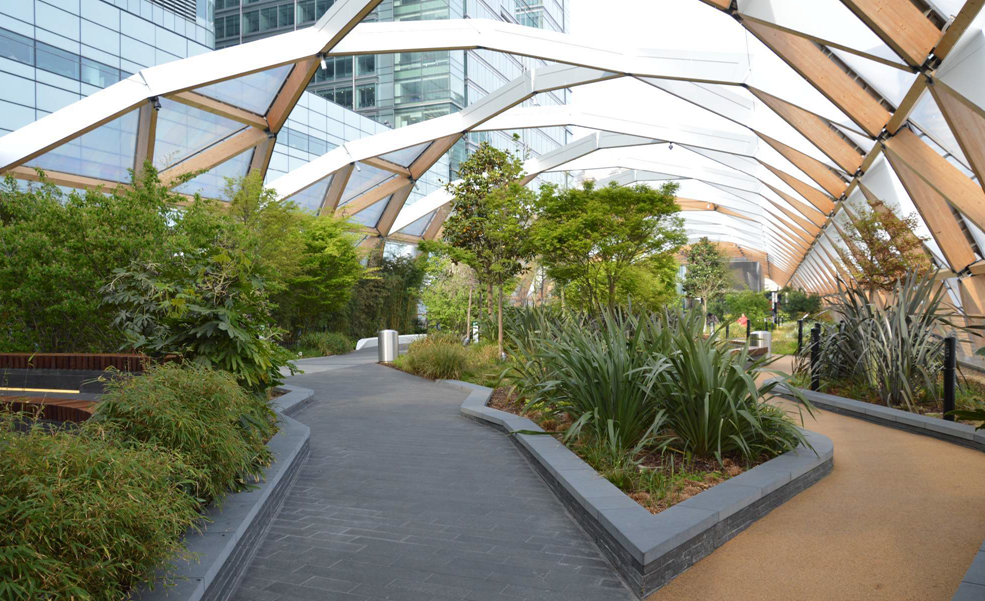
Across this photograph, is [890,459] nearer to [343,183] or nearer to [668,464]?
[668,464]

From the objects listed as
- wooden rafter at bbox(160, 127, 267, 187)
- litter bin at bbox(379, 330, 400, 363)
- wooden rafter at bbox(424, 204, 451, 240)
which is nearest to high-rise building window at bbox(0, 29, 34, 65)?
wooden rafter at bbox(160, 127, 267, 187)

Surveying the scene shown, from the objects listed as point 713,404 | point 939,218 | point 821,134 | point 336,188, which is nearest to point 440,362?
point 713,404

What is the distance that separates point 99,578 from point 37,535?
0.30 meters

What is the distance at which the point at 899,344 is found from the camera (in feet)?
25.9

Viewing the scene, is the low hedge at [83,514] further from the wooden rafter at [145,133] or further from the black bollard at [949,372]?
the wooden rafter at [145,133]

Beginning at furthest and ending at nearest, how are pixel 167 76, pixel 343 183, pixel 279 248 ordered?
pixel 343 183
pixel 279 248
pixel 167 76

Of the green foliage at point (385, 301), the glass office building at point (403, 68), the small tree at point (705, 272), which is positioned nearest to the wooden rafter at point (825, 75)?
the green foliage at point (385, 301)

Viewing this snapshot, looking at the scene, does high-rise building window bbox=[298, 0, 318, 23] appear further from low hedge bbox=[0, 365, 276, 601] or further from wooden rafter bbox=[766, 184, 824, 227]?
low hedge bbox=[0, 365, 276, 601]

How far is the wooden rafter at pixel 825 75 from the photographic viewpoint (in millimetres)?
11312

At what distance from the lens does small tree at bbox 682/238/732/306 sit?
35.4 meters

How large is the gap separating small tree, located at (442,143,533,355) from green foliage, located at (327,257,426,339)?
748 centimetres

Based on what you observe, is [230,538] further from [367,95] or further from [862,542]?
[367,95]

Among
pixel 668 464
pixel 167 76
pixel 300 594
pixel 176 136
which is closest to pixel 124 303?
pixel 300 594

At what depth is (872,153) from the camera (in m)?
13.9
